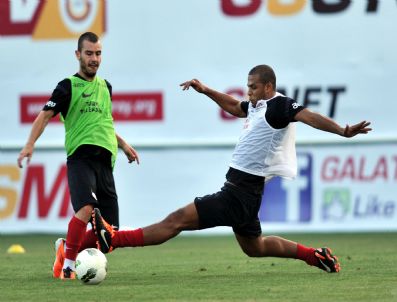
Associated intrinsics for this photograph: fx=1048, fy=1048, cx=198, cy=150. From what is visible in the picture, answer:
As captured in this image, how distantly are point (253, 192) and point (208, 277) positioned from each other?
845 millimetres

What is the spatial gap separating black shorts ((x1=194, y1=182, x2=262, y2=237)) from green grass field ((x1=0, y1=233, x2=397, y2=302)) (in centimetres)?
47

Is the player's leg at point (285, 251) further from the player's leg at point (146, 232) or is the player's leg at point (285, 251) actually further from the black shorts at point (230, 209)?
the player's leg at point (146, 232)

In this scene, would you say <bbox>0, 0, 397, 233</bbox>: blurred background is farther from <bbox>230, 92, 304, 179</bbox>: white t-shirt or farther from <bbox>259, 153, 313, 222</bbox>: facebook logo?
<bbox>230, 92, 304, 179</bbox>: white t-shirt

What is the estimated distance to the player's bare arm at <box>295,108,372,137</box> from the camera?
8.23m

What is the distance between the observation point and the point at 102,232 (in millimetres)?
8820

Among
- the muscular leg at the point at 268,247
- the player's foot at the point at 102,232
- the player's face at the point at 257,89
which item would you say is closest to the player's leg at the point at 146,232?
the player's foot at the point at 102,232

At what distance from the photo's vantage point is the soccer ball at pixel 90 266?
8352mm

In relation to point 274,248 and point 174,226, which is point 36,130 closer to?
point 174,226

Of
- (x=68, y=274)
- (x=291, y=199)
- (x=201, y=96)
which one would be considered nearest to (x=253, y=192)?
(x=68, y=274)

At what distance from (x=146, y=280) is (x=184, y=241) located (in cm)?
681

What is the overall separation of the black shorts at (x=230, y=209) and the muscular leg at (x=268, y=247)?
0.56ft

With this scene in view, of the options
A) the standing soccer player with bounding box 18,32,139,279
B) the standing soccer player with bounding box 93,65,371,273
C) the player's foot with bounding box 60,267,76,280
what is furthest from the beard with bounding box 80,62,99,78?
the player's foot with bounding box 60,267,76,280

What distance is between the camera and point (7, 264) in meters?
11.2

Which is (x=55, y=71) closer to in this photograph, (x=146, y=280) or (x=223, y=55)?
(x=223, y=55)
